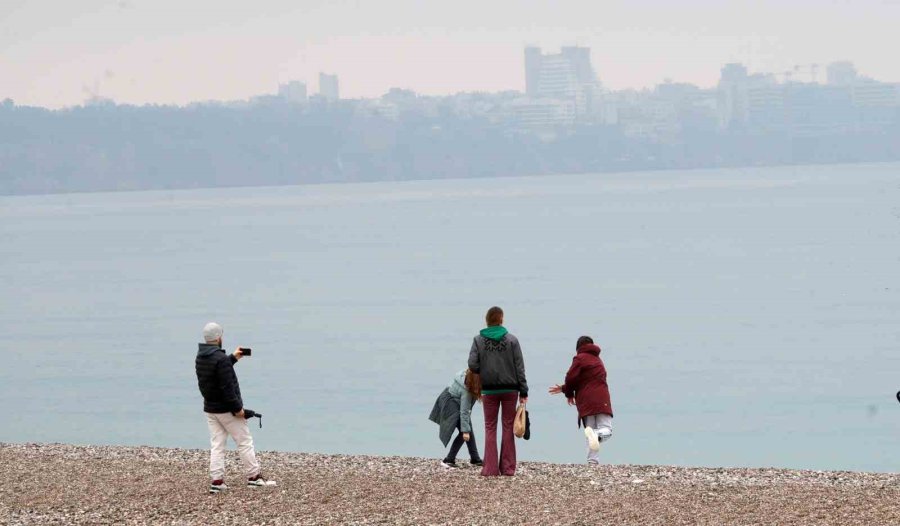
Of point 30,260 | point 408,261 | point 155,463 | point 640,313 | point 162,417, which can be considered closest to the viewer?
point 155,463

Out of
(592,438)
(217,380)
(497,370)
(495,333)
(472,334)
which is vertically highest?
(495,333)

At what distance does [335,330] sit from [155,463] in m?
41.6

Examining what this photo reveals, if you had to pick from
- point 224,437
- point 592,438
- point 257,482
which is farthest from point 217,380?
point 592,438

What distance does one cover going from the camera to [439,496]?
12.7m

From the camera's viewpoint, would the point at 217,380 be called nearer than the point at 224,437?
Yes

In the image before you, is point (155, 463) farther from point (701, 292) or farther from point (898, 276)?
point (898, 276)

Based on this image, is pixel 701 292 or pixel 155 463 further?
pixel 701 292

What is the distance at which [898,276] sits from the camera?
75375 millimetres

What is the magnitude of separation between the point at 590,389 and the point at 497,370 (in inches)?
57.5

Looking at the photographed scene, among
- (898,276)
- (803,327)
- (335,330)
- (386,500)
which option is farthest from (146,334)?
(386,500)

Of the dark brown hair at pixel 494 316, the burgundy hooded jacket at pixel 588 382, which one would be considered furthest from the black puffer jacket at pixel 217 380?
the burgundy hooded jacket at pixel 588 382

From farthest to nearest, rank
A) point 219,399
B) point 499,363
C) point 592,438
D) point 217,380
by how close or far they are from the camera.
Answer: point 592,438, point 499,363, point 219,399, point 217,380

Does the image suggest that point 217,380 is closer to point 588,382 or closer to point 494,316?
point 494,316

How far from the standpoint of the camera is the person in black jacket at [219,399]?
40.9 feet
